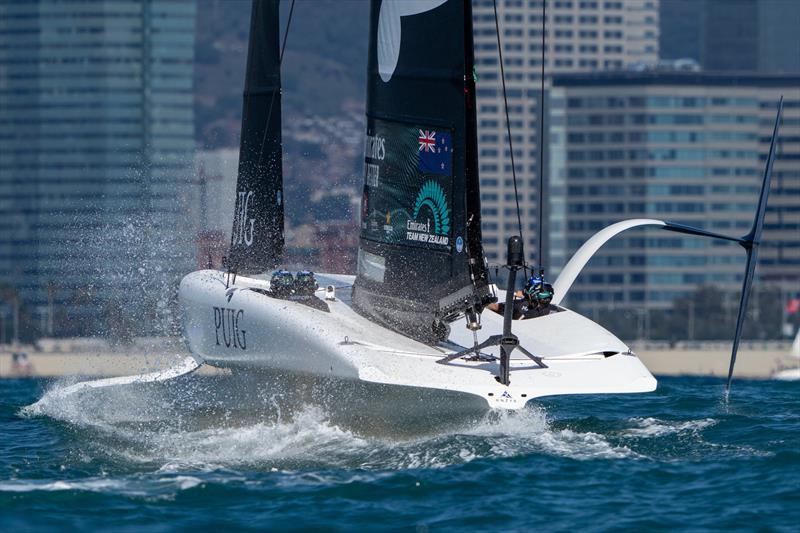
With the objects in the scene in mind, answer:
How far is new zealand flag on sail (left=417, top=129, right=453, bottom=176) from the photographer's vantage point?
1232 cm

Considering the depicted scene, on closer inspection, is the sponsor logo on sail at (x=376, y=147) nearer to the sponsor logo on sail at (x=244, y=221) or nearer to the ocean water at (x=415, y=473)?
the ocean water at (x=415, y=473)

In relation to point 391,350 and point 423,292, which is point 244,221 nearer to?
point 423,292

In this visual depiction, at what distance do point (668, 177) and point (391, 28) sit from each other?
80.8 m

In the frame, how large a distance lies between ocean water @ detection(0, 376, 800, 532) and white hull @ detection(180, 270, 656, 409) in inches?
14.0

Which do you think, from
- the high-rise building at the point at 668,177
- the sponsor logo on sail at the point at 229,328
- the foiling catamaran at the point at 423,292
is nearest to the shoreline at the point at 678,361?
the high-rise building at the point at 668,177

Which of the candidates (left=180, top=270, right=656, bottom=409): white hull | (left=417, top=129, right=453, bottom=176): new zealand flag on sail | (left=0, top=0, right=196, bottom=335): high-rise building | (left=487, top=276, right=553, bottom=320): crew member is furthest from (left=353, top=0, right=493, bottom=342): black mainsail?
(left=0, top=0, right=196, bottom=335): high-rise building

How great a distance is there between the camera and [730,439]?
11195 mm

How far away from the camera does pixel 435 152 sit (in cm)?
1240

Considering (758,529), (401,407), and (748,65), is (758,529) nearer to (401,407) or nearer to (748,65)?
(401,407)

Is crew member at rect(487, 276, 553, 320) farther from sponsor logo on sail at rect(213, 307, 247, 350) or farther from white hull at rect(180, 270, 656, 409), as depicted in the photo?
sponsor logo on sail at rect(213, 307, 247, 350)

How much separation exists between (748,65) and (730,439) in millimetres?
114079

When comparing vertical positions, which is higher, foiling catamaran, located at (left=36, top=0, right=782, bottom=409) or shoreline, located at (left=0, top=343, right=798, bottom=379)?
foiling catamaran, located at (left=36, top=0, right=782, bottom=409)

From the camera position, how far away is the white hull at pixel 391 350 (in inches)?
433

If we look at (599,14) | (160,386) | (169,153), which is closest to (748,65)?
(599,14)
